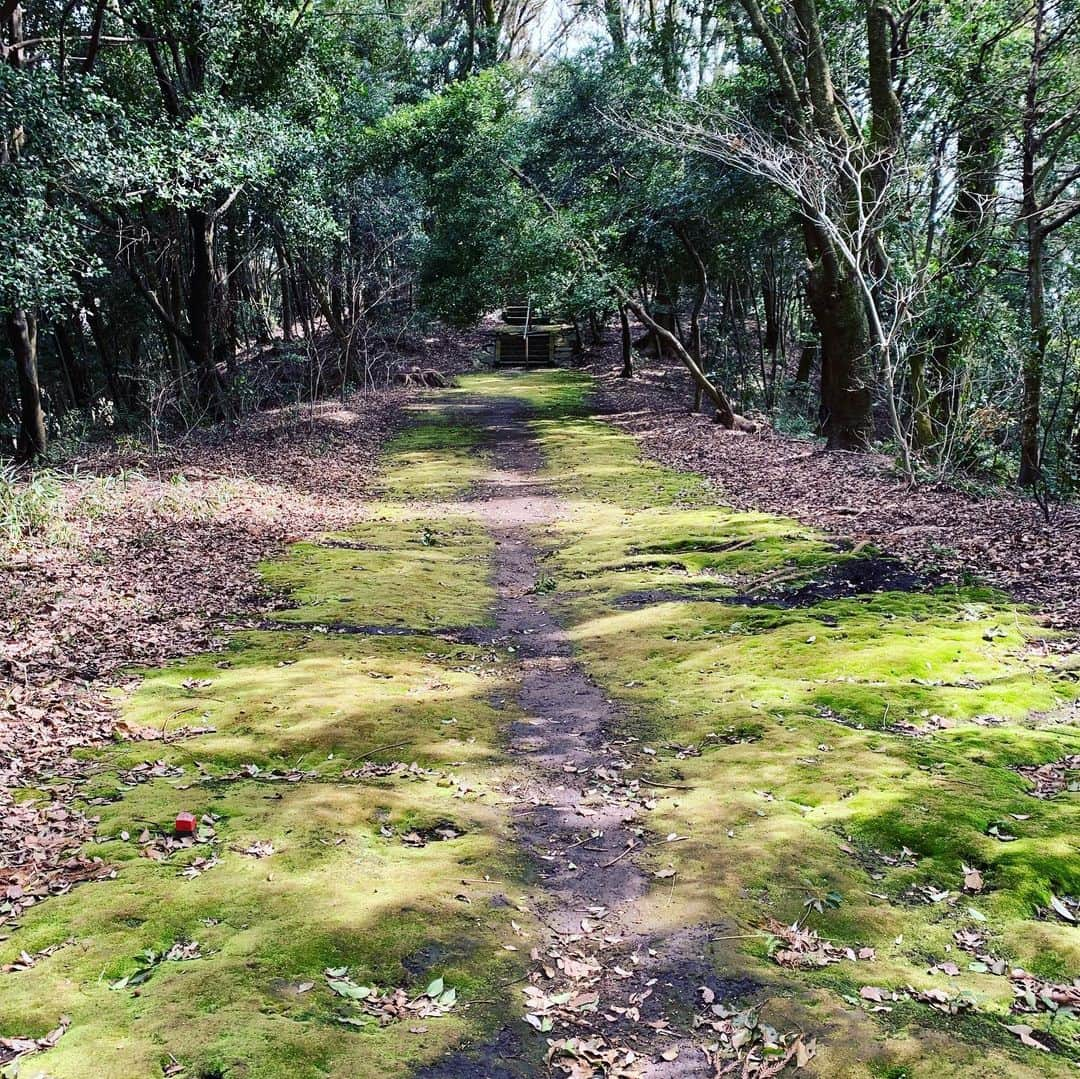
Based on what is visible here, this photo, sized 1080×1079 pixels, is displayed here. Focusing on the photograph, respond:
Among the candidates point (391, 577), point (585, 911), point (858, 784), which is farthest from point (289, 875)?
point (391, 577)

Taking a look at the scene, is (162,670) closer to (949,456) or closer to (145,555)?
(145,555)

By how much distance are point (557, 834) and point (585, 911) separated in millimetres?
728

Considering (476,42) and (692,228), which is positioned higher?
(476,42)

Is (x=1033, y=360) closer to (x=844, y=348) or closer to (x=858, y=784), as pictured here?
(x=844, y=348)

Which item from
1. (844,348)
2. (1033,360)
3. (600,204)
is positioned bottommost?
(1033,360)

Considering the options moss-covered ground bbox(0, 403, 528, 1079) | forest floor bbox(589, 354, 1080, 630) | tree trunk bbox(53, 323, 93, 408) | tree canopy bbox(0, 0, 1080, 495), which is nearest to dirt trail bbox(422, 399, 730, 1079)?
moss-covered ground bbox(0, 403, 528, 1079)

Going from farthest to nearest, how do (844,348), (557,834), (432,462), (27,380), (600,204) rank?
(600,204) → (432,462) → (844,348) → (27,380) → (557,834)

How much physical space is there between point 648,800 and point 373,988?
2126 mm

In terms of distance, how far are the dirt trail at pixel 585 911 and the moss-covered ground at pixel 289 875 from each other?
0.54 feet

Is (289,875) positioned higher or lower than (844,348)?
lower

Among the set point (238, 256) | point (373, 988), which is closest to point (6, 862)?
point (373, 988)

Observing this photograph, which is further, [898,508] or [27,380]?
[27,380]

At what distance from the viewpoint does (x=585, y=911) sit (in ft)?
13.1

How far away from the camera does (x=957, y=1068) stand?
2.89m
